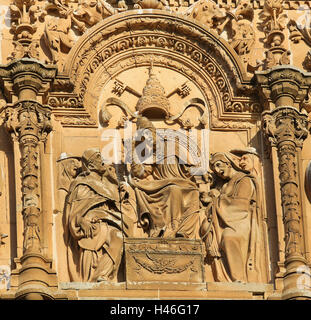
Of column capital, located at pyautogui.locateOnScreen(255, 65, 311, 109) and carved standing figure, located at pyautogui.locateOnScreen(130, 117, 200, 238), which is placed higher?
column capital, located at pyautogui.locateOnScreen(255, 65, 311, 109)

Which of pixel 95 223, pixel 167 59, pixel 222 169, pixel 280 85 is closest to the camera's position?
pixel 95 223

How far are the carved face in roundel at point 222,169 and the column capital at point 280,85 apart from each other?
1.10 metres

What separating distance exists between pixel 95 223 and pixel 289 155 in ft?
9.70

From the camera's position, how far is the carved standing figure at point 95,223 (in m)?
27.2

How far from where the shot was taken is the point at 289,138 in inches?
1106

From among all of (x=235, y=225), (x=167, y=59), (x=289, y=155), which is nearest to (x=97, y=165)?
(x=235, y=225)

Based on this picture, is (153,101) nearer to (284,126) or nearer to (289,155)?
(284,126)

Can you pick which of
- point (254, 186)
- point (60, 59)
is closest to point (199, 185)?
point (254, 186)

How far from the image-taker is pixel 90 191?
27.7 m

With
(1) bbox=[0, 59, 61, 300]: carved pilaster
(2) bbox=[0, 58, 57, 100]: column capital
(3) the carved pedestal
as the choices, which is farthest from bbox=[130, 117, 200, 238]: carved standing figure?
(2) bbox=[0, 58, 57, 100]: column capital

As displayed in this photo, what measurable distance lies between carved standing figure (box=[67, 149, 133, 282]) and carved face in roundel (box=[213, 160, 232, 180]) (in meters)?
1.46

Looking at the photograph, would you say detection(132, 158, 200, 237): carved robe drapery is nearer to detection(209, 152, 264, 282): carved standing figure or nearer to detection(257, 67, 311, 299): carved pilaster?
detection(209, 152, 264, 282): carved standing figure

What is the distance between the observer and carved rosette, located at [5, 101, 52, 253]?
27.1 m

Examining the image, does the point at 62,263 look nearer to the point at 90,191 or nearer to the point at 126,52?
the point at 90,191
